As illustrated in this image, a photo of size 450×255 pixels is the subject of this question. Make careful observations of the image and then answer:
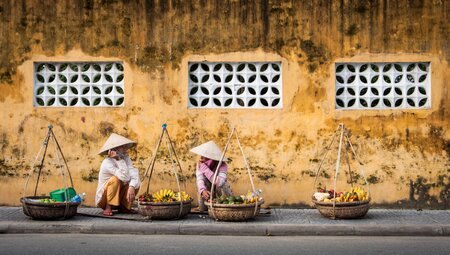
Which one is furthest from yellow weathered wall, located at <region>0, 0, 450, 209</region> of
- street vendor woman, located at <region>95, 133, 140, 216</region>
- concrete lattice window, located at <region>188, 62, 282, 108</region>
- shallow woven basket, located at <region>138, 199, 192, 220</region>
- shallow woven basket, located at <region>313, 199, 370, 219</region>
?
shallow woven basket, located at <region>138, 199, 192, 220</region>

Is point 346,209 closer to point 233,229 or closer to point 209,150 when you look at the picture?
point 233,229

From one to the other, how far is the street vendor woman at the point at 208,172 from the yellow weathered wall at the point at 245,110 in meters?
0.81

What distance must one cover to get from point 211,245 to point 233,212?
50.7 inches

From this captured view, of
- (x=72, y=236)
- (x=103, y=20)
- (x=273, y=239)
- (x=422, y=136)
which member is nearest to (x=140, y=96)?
(x=103, y=20)

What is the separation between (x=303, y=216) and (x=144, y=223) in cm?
257

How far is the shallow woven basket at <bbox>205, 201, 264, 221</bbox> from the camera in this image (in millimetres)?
9258

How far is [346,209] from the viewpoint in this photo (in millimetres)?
9484

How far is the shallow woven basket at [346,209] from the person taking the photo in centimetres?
947

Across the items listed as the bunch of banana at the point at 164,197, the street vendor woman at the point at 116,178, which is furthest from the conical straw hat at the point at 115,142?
the bunch of banana at the point at 164,197

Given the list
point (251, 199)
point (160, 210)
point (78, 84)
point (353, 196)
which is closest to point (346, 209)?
point (353, 196)

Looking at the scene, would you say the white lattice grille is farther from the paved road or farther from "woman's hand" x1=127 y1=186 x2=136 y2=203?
"woman's hand" x1=127 y1=186 x2=136 y2=203

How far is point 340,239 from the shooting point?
28.2 feet

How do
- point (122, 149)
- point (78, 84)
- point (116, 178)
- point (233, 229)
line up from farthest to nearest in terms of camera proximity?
point (78, 84) → point (122, 149) → point (116, 178) → point (233, 229)

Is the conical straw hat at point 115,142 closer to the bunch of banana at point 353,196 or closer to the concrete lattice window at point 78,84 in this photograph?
the concrete lattice window at point 78,84
